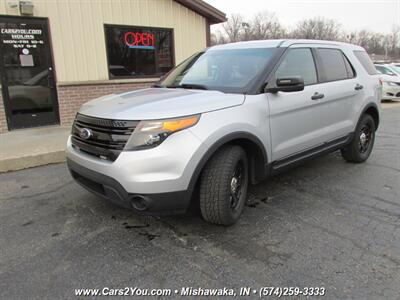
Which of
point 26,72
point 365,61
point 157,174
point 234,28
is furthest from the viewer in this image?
point 234,28

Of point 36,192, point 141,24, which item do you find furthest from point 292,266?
point 141,24

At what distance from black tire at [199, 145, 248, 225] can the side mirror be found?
725 mm

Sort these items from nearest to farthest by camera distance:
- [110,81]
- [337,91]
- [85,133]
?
[85,133] < [337,91] < [110,81]

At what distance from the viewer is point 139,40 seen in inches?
352

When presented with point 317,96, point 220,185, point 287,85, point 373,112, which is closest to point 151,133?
point 220,185

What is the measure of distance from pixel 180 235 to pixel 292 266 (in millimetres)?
1049

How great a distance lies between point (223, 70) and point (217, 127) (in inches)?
45.4

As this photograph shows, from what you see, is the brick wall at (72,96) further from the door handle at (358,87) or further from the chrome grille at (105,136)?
the door handle at (358,87)

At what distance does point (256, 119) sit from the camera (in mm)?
3342

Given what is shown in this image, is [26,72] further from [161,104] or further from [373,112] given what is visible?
[373,112]

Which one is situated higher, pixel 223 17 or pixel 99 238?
pixel 223 17

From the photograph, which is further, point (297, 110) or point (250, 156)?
point (297, 110)

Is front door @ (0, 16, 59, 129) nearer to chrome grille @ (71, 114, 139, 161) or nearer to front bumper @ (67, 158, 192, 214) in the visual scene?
chrome grille @ (71, 114, 139, 161)

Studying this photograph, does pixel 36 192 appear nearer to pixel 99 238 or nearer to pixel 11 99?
pixel 99 238
